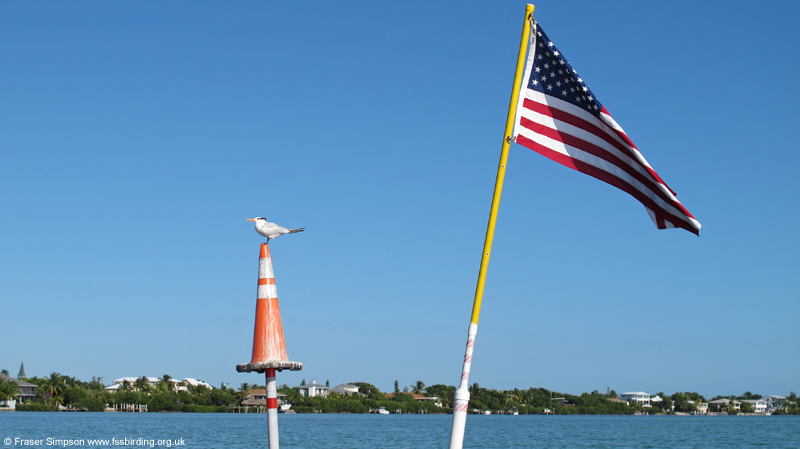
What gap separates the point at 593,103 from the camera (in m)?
9.41

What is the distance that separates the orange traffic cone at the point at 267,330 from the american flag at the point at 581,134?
358 cm

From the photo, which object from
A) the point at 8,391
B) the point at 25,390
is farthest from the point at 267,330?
the point at 25,390

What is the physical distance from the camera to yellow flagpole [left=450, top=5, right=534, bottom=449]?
784 cm

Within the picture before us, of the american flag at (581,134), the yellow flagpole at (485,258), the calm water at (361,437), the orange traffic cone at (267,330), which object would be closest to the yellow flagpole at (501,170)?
the yellow flagpole at (485,258)

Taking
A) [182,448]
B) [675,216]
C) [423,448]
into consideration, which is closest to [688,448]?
[423,448]

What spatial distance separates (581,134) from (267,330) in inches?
178

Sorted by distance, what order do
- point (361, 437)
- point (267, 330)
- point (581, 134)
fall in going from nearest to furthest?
point (267, 330) < point (581, 134) < point (361, 437)

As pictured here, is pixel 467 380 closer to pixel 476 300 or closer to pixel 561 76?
pixel 476 300

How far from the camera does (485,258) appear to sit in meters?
8.42

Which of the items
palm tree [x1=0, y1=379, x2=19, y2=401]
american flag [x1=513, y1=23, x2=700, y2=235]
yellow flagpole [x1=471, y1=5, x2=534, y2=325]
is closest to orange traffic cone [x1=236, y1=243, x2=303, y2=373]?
yellow flagpole [x1=471, y1=5, x2=534, y2=325]

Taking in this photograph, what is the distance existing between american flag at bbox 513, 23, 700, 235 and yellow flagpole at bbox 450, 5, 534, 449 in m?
0.45

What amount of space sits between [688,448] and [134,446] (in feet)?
177

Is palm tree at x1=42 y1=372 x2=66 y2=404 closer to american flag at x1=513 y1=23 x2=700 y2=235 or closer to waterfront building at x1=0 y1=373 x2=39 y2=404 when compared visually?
waterfront building at x1=0 y1=373 x2=39 y2=404

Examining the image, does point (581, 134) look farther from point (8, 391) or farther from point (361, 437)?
point (8, 391)
